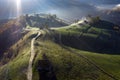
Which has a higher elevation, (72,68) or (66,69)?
(72,68)

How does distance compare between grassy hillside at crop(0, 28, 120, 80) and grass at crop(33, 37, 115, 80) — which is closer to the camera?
grass at crop(33, 37, 115, 80)

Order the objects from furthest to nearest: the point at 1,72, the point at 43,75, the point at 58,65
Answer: the point at 1,72 → the point at 58,65 → the point at 43,75

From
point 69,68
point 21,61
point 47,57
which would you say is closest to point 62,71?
point 69,68

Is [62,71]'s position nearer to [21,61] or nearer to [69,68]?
[69,68]

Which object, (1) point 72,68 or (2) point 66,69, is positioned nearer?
(2) point 66,69

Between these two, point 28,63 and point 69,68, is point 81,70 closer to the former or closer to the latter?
point 69,68

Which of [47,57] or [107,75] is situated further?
[47,57]

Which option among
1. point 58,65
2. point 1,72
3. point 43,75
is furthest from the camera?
point 1,72

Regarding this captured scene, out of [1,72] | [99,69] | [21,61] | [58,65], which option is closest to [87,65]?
[99,69]

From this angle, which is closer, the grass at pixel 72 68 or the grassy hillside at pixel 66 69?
the grass at pixel 72 68

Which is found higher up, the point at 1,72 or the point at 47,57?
the point at 47,57
